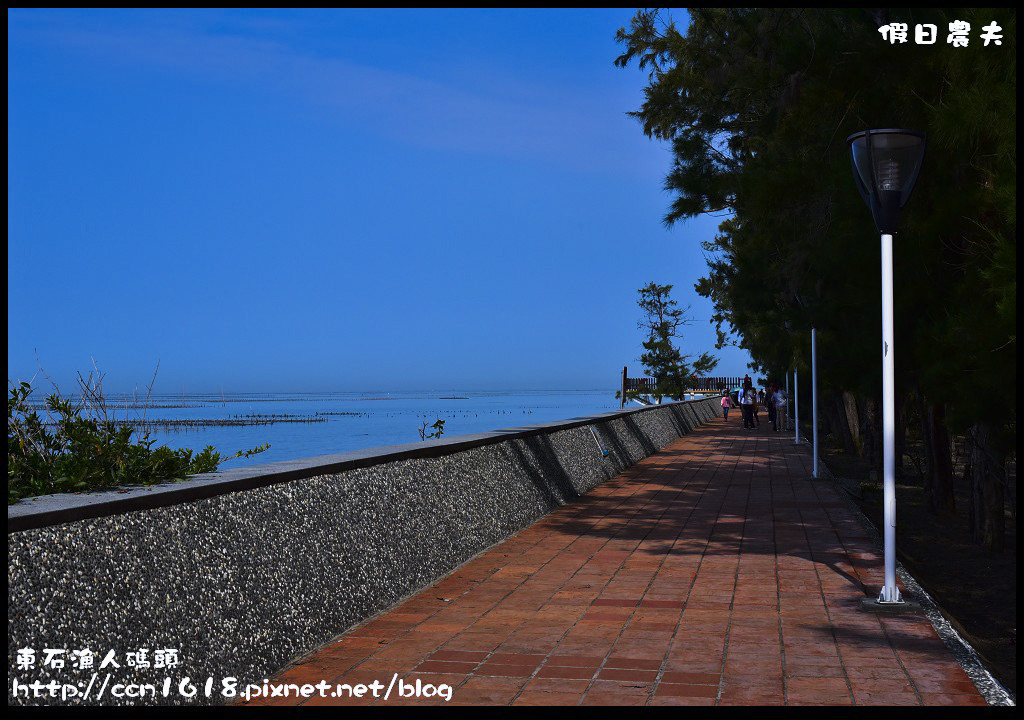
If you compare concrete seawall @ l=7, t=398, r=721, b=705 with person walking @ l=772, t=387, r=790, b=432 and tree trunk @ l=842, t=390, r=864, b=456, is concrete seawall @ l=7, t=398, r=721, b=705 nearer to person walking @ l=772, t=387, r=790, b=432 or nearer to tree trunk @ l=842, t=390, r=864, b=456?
tree trunk @ l=842, t=390, r=864, b=456

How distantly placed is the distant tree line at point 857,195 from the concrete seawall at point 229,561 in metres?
4.34

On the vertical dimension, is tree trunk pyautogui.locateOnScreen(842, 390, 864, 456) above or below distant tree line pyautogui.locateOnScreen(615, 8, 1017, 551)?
below

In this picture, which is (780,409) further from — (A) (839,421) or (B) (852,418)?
(B) (852,418)

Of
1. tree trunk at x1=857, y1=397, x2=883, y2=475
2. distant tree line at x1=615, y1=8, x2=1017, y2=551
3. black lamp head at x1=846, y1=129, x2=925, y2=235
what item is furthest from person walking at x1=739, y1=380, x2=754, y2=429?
black lamp head at x1=846, y1=129, x2=925, y2=235

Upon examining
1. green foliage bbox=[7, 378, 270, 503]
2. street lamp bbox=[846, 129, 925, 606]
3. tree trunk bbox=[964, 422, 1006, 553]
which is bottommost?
tree trunk bbox=[964, 422, 1006, 553]

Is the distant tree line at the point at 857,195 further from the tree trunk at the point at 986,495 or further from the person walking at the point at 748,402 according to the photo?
the person walking at the point at 748,402

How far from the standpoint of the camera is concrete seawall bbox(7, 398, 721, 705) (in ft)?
11.4

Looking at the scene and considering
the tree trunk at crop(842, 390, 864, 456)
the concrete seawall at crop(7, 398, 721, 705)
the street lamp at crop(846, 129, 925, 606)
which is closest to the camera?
the concrete seawall at crop(7, 398, 721, 705)

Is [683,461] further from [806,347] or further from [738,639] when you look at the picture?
[738,639]

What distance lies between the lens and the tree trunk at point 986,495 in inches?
451

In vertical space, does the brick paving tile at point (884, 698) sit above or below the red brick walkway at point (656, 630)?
above

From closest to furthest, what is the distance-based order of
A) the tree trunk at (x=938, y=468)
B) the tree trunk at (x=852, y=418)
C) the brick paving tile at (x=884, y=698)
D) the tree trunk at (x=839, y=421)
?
the brick paving tile at (x=884, y=698) < the tree trunk at (x=938, y=468) < the tree trunk at (x=852, y=418) < the tree trunk at (x=839, y=421)

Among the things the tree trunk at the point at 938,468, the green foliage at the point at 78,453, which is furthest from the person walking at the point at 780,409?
the green foliage at the point at 78,453

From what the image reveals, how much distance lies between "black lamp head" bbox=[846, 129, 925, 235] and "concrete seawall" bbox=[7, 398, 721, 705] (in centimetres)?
367
